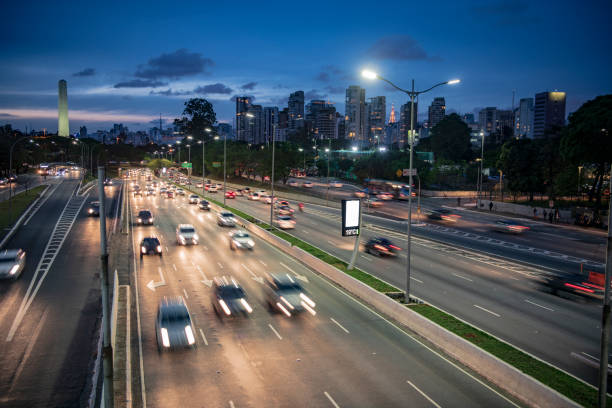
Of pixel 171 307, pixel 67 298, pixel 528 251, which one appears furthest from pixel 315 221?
pixel 171 307

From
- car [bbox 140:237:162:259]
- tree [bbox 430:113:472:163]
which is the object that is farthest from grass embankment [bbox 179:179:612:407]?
tree [bbox 430:113:472:163]

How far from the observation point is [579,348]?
16.9m

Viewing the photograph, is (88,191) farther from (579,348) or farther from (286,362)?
(579,348)

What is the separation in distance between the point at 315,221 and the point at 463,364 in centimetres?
3855

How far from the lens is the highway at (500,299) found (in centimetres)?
1703

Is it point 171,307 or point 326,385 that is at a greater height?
point 171,307

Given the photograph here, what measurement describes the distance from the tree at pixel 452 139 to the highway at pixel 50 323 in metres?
126

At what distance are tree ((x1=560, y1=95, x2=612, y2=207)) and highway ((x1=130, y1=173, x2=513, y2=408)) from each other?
50.3 m

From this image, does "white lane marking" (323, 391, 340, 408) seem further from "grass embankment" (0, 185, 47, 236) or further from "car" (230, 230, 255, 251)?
"grass embankment" (0, 185, 47, 236)

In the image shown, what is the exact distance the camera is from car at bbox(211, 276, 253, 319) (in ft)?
65.3

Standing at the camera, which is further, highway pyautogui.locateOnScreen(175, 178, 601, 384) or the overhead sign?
the overhead sign

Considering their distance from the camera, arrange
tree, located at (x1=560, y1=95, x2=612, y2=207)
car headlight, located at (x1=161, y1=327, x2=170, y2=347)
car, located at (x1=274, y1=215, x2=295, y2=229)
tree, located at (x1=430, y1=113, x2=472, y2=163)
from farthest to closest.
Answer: tree, located at (x1=430, y1=113, x2=472, y2=163) < tree, located at (x1=560, y1=95, x2=612, y2=207) < car, located at (x1=274, y1=215, x2=295, y2=229) < car headlight, located at (x1=161, y1=327, x2=170, y2=347)

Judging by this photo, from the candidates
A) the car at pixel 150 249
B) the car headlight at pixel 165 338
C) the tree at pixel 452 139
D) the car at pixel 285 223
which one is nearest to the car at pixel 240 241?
the car at pixel 150 249

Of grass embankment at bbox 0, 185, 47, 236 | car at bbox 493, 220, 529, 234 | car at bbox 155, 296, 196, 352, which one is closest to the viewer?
car at bbox 155, 296, 196, 352
